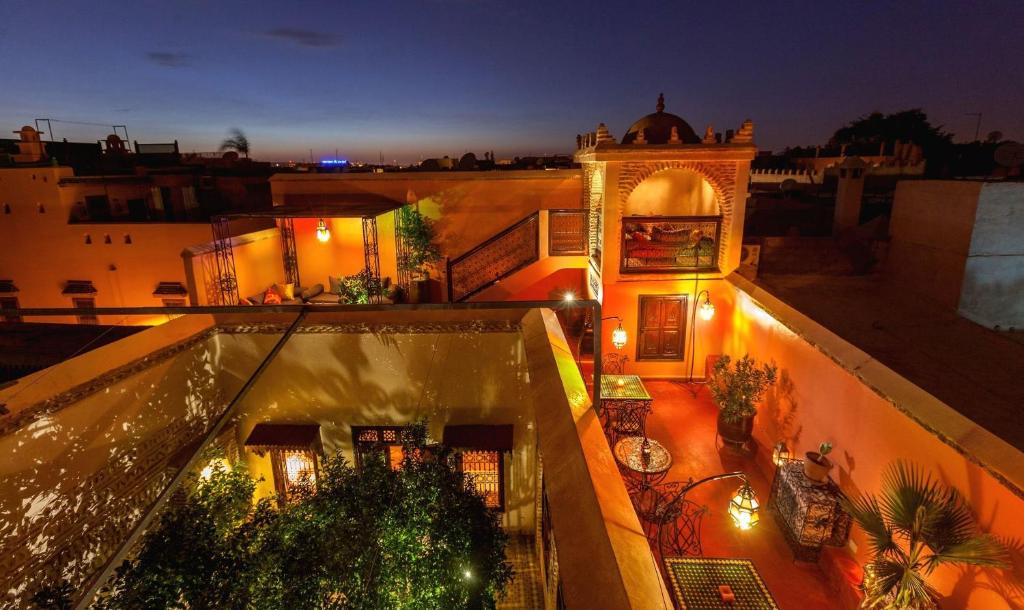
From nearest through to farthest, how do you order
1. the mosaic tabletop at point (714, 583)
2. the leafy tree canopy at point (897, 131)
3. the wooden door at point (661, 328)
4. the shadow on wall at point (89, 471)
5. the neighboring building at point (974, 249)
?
the shadow on wall at point (89, 471) → the mosaic tabletop at point (714, 583) → the neighboring building at point (974, 249) → the wooden door at point (661, 328) → the leafy tree canopy at point (897, 131)

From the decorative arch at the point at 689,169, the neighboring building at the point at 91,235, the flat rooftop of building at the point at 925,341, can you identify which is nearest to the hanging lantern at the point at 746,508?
the flat rooftop of building at the point at 925,341

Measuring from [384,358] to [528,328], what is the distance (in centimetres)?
227

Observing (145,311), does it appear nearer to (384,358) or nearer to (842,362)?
(384,358)

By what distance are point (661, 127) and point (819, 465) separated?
935 centimetres

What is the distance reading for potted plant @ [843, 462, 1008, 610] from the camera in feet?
14.6

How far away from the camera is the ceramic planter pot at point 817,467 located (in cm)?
718

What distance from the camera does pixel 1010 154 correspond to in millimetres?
10758

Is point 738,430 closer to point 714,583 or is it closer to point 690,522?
point 690,522

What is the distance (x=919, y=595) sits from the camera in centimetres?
465

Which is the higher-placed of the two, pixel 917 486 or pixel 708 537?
pixel 917 486

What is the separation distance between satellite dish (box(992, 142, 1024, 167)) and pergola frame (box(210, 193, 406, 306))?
13.6m

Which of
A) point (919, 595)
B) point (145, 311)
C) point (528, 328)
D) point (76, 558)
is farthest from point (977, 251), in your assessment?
point (76, 558)

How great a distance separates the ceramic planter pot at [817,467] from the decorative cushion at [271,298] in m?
11.6

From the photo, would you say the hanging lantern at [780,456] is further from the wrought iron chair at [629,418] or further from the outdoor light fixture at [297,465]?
the outdoor light fixture at [297,465]
